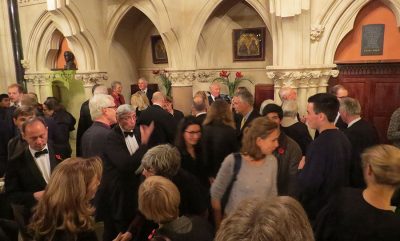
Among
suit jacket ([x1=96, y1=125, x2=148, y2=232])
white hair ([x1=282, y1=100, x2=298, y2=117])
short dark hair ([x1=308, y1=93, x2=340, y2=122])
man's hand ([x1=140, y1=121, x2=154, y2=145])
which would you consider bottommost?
suit jacket ([x1=96, y1=125, x2=148, y2=232])

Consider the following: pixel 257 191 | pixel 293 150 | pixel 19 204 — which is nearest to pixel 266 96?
pixel 293 150

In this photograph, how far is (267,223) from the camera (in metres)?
0.79

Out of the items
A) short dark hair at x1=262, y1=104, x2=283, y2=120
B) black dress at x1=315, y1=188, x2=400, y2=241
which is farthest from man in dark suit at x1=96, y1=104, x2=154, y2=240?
black dress at x1=315, y1=188, x2=400, y2=241

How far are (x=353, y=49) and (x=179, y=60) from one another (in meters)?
3.10

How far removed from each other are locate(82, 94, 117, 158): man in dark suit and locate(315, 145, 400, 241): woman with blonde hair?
5.69 ft

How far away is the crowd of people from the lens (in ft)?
4.84

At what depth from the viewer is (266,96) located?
6.56m

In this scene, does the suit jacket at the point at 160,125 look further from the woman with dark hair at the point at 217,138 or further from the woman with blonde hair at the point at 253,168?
the woman with blonde hair at the point at 253,168

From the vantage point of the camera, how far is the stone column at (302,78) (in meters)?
5.08

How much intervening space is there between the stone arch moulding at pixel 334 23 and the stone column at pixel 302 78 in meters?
0.17

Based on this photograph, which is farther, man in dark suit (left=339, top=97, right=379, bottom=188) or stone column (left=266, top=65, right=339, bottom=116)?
stone column (left=266, top=65, right=339, bottom=116)

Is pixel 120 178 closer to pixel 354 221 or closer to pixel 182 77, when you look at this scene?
pixel 354 221

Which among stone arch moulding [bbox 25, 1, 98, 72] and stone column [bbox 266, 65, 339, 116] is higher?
stone arch moulding [bbox 25, 1, 98, 72]

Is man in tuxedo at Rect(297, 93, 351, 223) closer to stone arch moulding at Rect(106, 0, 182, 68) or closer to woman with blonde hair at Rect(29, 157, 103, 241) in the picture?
woman with blonde hair at Rect(29, 157, 103, 241)
